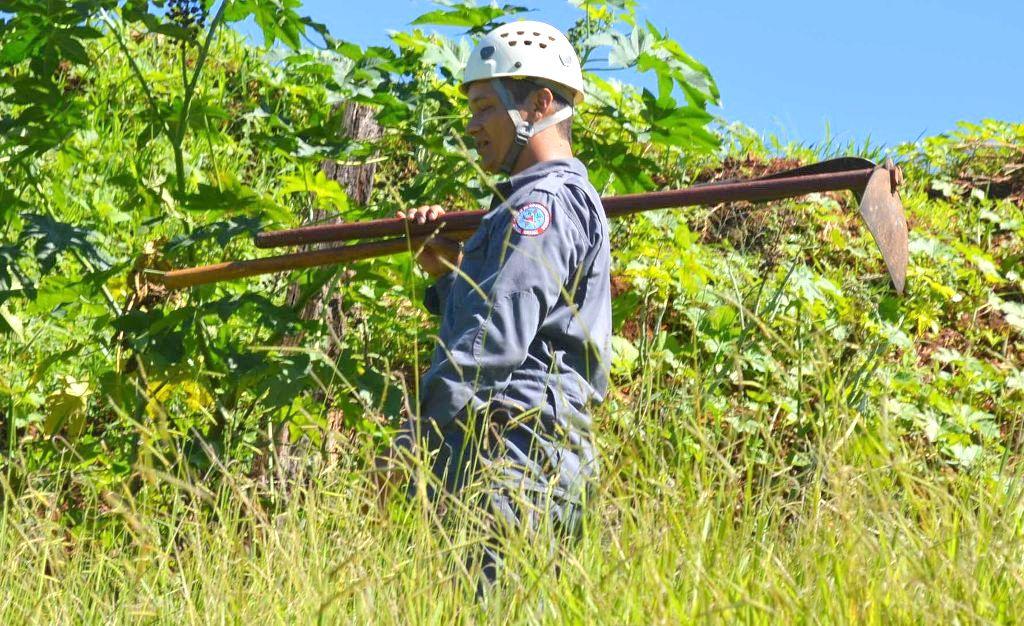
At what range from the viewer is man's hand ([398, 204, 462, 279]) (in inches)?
143

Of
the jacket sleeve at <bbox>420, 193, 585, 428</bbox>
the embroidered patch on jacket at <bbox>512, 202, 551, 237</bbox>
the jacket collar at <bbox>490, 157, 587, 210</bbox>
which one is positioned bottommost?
the jacket sleeve at <bbox>420, 193, 585, 428</bbox>

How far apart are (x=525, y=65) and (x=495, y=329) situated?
36.1 inches

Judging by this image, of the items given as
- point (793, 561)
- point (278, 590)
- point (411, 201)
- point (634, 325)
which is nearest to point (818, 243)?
point (634, 325)

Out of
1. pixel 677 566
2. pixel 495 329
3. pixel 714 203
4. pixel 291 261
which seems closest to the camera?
pixel 677 566

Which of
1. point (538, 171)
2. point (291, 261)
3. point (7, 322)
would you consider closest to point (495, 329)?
point (538, 171)

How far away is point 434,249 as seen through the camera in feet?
12.0

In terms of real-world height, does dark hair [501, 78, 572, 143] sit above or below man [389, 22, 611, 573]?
above

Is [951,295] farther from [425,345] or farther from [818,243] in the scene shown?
[425,345]

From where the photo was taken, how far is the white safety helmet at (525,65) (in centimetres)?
355

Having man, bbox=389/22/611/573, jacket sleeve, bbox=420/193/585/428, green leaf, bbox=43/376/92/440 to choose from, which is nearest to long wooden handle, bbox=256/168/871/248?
man, bbox=389/22/611/573

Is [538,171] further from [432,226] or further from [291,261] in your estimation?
[291,261]

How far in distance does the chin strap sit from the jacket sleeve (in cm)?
44

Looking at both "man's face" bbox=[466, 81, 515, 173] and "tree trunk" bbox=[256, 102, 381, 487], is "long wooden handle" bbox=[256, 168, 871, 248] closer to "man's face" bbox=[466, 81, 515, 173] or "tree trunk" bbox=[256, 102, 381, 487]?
"man's face" bbox=[466, 81, 515, 173]

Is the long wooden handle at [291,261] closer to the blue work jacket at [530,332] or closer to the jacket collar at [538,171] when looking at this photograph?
the jacket collar at [538,171]
